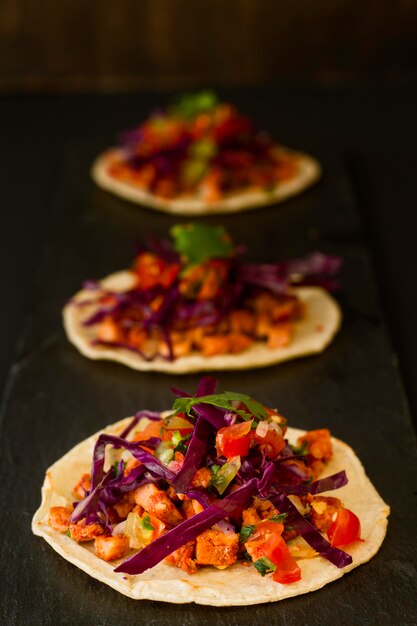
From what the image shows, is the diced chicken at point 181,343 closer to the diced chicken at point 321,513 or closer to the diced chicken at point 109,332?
the diced chicken at point 109,332

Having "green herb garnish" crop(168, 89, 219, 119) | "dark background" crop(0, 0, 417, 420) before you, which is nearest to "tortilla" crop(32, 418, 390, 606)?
"green herb garnish" crop(168, 89, 219, 119)

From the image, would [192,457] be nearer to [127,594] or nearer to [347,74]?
[127,594]

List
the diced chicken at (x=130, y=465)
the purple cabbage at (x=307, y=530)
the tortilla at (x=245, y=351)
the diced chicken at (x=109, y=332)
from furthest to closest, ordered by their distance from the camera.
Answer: the diced chicken at (x=109, y=332) < the tortilla at (x=245, y=351) < the diced chicken at (x=130, y=465) < the purple cabbage at (x=307, y=530)

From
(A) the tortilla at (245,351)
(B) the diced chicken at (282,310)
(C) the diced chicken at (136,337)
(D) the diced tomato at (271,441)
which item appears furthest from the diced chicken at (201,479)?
(B) the diced chicken at (282,310)

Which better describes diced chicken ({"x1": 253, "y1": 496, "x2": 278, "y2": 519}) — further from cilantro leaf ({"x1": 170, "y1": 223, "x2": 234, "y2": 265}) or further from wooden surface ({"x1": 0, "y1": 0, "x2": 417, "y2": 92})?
wooden surface ({"x1": 0, "y1": 0, "x2": 417, "y2": 92})

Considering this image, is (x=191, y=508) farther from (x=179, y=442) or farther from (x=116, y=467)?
(x=116, y=467)

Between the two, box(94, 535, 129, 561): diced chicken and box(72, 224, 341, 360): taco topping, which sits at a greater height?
box(94, 535, 129, 561): diced chicken
